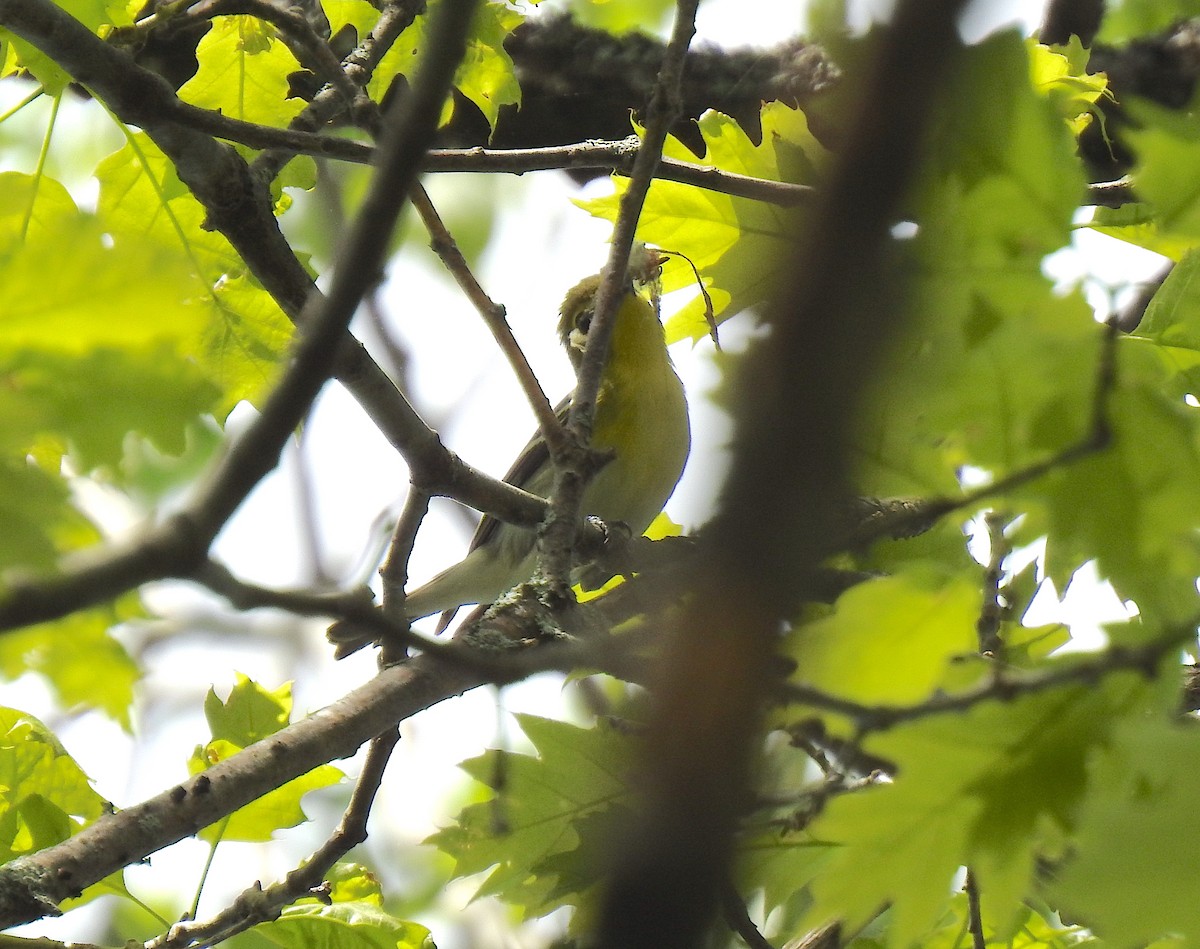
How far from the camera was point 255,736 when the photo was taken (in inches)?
106

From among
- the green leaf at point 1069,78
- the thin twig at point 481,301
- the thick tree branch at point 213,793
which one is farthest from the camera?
the thin twig at point 481,301

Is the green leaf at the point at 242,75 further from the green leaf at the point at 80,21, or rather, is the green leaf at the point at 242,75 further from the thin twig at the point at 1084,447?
the thin twig at the point at 1084,447

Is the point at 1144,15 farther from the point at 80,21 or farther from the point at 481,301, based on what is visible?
the point at 80,21

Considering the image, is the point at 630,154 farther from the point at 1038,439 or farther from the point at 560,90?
the point at 560,90

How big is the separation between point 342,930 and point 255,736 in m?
0.50

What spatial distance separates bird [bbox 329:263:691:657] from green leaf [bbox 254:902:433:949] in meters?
2.40

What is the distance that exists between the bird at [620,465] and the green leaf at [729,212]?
235cm

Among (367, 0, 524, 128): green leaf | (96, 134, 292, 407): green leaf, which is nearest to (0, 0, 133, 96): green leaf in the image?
(96, 134, 292, 407): green leaf

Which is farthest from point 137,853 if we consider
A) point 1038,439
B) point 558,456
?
point 1038,439

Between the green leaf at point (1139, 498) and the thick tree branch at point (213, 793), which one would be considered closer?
the green leaf at point (1139, 498)

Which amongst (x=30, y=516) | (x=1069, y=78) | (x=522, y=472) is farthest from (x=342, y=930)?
(x=522, y=472)

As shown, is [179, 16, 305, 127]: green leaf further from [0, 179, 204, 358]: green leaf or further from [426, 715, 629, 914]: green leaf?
[0, 179, 204, 358]: green leaf

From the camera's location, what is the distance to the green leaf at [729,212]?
2240 mm

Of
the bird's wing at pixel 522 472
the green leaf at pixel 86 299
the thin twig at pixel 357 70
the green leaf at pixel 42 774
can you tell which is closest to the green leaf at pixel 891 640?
the green leaf at pixel 86 299
